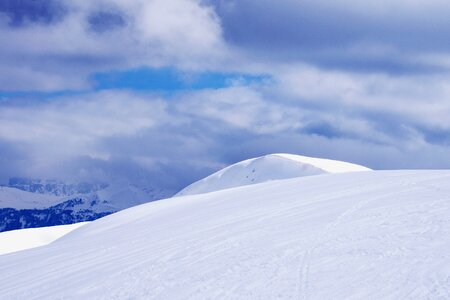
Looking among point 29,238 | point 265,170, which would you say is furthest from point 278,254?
point 265,170

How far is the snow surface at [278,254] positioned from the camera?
11086 mm

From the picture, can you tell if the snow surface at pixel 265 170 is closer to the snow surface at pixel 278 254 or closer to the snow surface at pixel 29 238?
the snow surface at pixel 29 238

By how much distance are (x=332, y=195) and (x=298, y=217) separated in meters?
4.15

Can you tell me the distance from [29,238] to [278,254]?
48230 millimetres

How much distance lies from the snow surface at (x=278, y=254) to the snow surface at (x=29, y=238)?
31.7 m

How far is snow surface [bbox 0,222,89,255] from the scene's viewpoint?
53.4 meters

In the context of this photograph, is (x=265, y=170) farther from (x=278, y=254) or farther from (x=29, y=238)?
(x=278, y=254)

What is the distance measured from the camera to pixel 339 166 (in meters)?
134

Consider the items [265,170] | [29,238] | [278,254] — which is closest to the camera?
[278,254]

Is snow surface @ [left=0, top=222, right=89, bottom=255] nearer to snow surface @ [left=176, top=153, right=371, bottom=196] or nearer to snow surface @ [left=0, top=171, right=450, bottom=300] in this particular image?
snow surface @ [left=0, top=171, right=450, bottom=300]

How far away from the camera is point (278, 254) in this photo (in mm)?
13656

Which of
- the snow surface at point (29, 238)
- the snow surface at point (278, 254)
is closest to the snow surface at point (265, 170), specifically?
the snow surface at point (29, 238)

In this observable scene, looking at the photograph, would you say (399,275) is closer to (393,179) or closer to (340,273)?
(340,273)

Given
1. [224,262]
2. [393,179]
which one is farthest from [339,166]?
[224,262]
